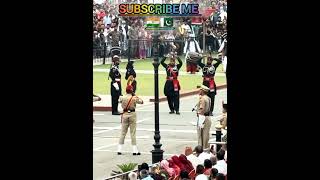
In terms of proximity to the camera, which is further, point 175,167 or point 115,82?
point 115,82

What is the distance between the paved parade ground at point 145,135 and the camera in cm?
1294

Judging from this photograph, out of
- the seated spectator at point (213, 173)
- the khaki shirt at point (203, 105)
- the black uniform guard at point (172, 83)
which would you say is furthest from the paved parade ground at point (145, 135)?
the seated spectator at point (213, 173)

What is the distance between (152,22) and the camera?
48.4ft

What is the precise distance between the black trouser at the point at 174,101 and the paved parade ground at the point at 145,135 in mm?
189

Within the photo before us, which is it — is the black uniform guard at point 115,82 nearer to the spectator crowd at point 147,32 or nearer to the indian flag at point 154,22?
Result: the indian flag at point 154,22

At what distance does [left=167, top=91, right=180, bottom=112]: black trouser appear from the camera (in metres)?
17.8

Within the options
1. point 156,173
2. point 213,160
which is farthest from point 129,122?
point 156,173

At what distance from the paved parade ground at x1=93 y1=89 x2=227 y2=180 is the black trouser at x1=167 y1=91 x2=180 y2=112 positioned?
0.62 ft

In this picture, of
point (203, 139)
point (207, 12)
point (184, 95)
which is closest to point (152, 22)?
point (203, 139)

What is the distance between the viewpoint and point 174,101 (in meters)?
17.9

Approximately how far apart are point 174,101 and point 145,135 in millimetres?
2549

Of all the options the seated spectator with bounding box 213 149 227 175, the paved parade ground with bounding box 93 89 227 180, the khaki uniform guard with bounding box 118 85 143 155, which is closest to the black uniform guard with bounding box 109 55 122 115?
the paved parade ground with bounding box 93 89 227 180

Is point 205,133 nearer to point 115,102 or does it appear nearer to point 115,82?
point 115,82
